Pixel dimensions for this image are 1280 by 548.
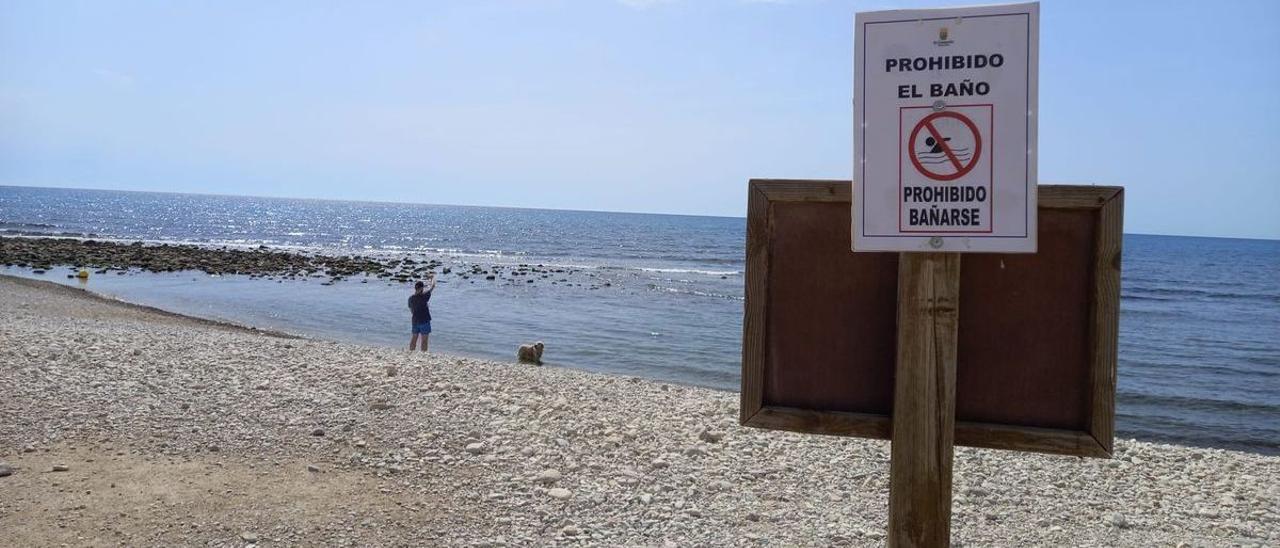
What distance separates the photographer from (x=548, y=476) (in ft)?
22.5

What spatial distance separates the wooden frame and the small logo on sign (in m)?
0.45

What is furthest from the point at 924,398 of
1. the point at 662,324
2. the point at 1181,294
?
the point at 1181,294

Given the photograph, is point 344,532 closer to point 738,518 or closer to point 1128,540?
point 738,518

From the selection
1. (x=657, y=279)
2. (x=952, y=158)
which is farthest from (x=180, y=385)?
(x=657, y=279)

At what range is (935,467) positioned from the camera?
2.52 m

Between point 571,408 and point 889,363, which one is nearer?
point 889,363

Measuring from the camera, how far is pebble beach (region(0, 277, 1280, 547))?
19.0ft

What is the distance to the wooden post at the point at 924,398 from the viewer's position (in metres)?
2.46

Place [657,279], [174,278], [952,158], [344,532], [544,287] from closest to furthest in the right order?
[952,158], [344,532], [174,278], [544,287], [657,279]

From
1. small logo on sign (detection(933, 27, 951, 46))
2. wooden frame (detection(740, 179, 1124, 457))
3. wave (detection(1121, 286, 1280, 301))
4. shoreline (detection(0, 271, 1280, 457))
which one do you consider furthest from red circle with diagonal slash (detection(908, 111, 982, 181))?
wave (detection(1121, 286, 1280, 301))

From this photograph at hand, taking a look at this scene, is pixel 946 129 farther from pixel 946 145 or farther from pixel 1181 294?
pixel 1181 294

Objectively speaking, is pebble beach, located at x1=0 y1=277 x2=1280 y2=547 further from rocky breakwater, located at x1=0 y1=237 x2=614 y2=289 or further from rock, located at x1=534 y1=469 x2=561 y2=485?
rocky breakwater, located at x1=0 y1=237 x2=614 y2=289

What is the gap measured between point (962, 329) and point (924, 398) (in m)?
0.24

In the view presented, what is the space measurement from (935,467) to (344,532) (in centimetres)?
404
